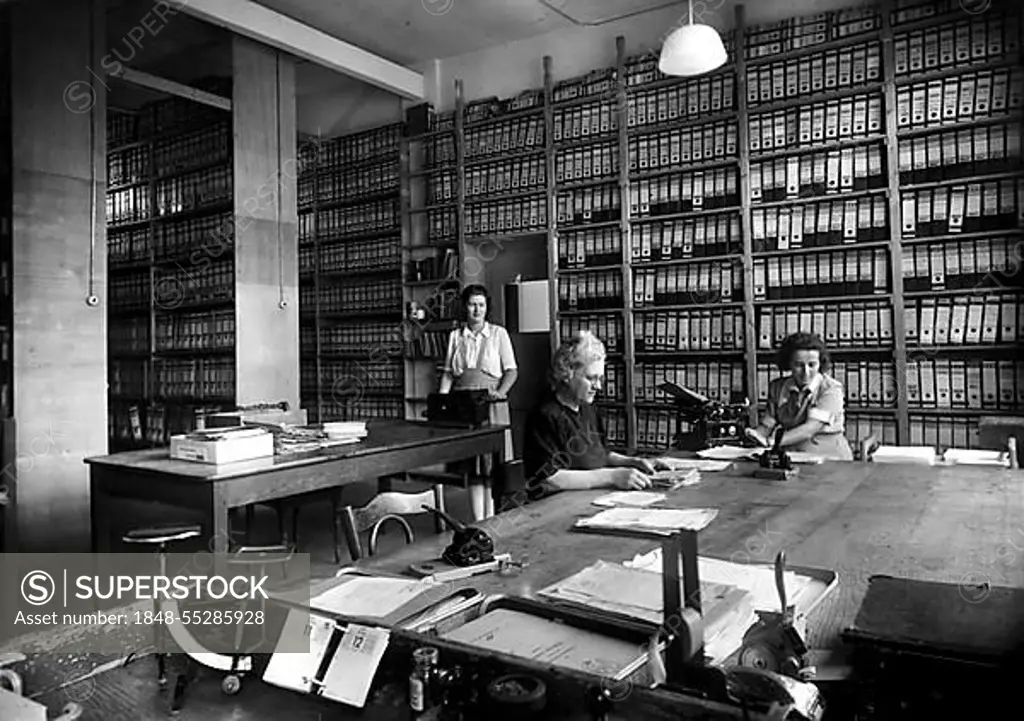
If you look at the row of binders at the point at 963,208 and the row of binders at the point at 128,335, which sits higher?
the row of binders at the point at 963,208

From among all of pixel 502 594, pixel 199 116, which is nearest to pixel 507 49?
pixel 199 116

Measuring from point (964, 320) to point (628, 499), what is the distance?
297 centimetres

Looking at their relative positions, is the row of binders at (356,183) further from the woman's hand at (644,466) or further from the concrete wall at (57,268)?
the woman's hand at (644,466)

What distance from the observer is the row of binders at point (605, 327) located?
536 centimetres

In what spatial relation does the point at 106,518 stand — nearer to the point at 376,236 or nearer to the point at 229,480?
the point at 229,480

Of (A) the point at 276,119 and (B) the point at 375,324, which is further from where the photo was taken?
(B) the point at 375,324

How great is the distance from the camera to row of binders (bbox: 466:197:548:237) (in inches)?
223

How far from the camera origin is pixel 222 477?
8.36 feet

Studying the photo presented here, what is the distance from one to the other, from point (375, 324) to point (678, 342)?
8.63 ft

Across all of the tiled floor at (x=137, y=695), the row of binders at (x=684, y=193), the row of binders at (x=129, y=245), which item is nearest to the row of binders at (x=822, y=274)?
the row of binders at (x=684, y=193)

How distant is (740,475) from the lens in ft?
8.87

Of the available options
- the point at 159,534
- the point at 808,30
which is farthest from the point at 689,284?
the point at 159,534

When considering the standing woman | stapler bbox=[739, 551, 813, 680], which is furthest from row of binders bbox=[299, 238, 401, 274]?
stapler bbox=[739, 551, 813, 680]

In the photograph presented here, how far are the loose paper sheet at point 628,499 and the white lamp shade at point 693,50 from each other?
2082 mm
